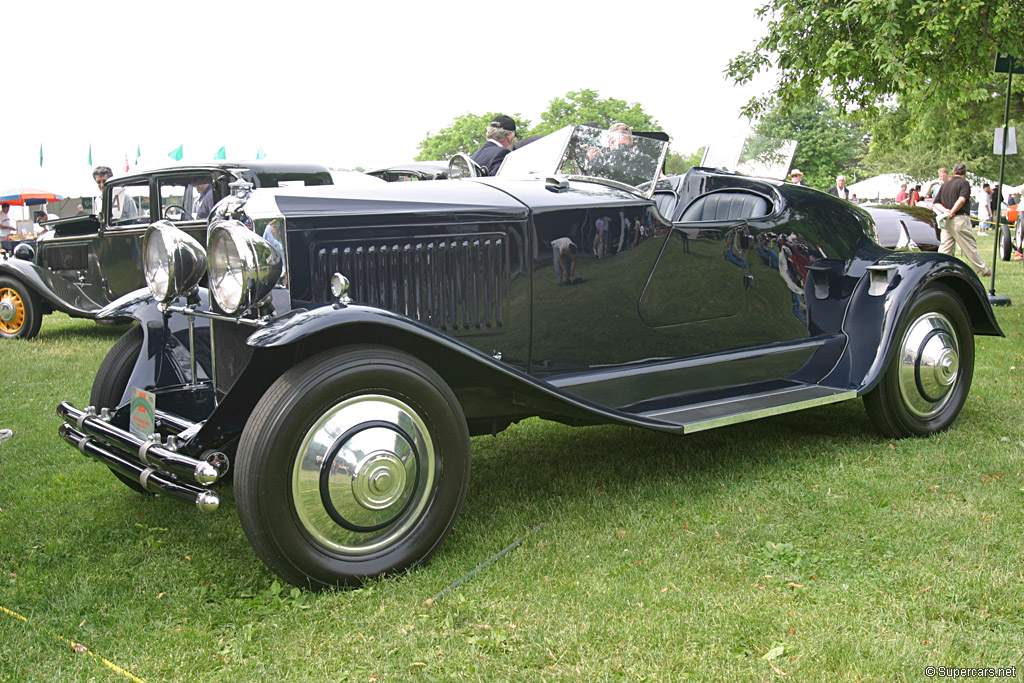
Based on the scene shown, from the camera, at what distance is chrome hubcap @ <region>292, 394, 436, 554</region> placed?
8.72 ft

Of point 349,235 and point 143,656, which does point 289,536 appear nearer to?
point 143,656

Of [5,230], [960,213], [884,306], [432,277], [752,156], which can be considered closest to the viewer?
[432,277]

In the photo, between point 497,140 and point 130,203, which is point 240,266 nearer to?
point 497,140

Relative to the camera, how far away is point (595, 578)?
9.28ft

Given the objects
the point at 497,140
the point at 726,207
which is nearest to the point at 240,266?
the point at 497,140

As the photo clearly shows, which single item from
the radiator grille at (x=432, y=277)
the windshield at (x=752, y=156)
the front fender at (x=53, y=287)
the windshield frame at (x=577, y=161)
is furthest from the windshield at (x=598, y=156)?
the front fender at (x=53, y=287)

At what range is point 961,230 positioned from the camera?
499 inches

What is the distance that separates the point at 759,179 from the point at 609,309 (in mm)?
1448

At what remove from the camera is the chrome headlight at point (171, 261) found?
318 cm

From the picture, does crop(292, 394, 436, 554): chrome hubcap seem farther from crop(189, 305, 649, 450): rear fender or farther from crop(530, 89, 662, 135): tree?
crop(530, 89, 662, 135): tree

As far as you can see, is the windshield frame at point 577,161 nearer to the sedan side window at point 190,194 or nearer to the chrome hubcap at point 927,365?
the chrome hubcap at point 927,365

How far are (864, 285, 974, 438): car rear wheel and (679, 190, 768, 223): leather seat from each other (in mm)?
992

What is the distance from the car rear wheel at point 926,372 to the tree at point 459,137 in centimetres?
5282

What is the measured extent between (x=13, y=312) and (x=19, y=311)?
0.06m
